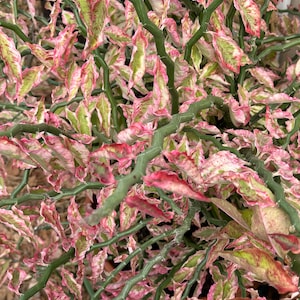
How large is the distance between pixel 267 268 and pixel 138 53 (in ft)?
0.99

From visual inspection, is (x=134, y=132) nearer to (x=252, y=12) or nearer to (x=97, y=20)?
(x=97, y=20)

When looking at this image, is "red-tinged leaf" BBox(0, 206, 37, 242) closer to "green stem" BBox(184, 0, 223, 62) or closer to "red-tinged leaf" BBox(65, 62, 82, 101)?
"red-tinged leaf" BBox(65, 62, 82, 101)

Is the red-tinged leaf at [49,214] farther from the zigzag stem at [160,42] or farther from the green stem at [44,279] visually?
the zigzag stem at [160,42]

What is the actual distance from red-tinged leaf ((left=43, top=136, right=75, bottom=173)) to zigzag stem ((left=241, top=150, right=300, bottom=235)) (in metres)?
0.22

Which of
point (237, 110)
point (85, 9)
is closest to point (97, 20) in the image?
point (85, 9)

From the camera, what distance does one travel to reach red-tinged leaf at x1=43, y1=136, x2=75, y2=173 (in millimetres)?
578

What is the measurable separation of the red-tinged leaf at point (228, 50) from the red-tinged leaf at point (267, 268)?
302mm

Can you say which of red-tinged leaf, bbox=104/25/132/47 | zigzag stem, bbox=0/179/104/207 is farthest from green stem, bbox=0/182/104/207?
red-tinged leaf, bbox=104/25/132/47

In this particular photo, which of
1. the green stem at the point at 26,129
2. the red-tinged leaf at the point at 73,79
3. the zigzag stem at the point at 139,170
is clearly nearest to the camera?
the zigzag stem at the point at 139,170

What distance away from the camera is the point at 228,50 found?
2.11ft

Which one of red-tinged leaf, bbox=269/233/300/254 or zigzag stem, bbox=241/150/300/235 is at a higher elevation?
red-tinged leaf, bbox=269/233/300/254

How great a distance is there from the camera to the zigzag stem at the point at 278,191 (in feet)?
1.40

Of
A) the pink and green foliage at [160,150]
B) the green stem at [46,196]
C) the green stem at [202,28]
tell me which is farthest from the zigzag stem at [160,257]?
the green stem at [202,28]

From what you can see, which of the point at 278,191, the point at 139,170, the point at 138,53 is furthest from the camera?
the point at 138,53
